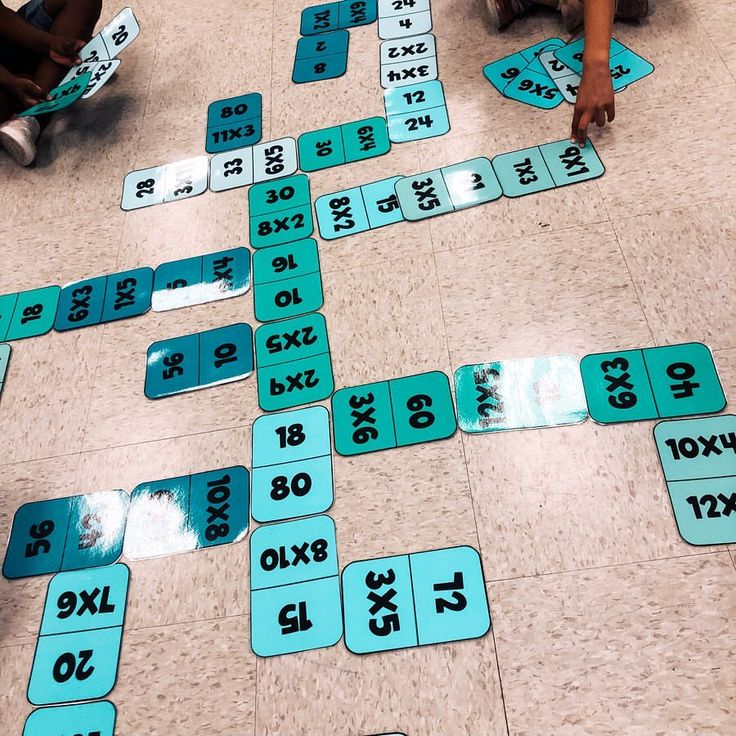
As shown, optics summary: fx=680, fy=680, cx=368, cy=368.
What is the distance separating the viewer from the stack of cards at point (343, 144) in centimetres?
177

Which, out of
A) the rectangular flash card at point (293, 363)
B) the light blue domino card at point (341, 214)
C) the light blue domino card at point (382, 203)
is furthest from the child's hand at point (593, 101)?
the rectangular flash card at point (293, 363)

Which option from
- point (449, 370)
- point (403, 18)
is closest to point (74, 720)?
point (449, 370)

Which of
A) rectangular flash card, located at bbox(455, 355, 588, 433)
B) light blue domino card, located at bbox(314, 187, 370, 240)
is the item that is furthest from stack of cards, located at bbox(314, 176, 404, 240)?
rectangular flash card, located at bbox(455, 355, 588, 433)

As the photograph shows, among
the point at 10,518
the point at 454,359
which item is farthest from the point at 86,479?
the point at 454,359

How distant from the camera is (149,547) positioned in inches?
48.7

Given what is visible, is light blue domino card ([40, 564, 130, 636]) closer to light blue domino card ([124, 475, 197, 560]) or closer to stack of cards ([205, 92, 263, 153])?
light blue domino card ([124, 475, 197, 560])

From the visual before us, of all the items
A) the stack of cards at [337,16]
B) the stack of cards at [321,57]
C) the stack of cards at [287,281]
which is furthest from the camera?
the stack of cards at [337,16]

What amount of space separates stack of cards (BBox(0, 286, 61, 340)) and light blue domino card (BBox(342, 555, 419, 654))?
38.6 inches

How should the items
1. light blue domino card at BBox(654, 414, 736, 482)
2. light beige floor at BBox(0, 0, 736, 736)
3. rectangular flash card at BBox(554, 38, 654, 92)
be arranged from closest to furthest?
1. light beige floor at BBox(0, 0, 736, 736)
2. light blue domino card at BBox(654, 414, 736, 482)
3. rectangular flash card at BBox(554, 38, 654, 92)

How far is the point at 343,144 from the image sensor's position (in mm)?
1804

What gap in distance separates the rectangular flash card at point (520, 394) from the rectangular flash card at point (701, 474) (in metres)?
0.16

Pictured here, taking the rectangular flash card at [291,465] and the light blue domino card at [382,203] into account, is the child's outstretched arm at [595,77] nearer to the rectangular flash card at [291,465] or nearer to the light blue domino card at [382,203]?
the light blue domino card at [382,203]

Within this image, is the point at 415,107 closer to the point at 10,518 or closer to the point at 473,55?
the point at 473,55

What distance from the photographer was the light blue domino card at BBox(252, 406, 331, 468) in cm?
129
